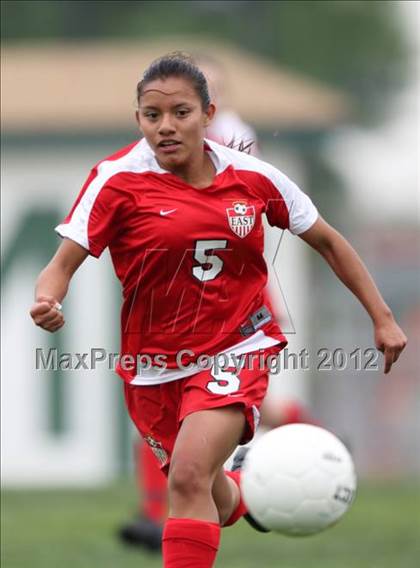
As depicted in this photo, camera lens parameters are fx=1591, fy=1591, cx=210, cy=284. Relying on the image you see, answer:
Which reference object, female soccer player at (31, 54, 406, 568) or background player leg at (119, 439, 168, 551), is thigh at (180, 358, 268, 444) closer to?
female soccer player at (31, 54, 406, 568)

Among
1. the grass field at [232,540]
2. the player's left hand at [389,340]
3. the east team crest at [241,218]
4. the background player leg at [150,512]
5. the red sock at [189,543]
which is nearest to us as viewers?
the red sock at [189,543]

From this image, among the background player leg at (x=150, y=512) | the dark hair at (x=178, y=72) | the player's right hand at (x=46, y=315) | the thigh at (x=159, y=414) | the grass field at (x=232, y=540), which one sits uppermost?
the dark hair at (x=178, y=72)

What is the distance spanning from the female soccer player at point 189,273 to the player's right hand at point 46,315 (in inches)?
6.9

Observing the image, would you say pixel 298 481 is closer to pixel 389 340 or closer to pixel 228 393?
pixel 228 393

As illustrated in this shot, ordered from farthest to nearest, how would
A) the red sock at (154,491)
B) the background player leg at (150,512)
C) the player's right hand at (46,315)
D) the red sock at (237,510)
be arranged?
1. the red sock at (154,491)
2. the background player leg at (150,512)
3. the red sock at (237,510)
4. the player's right hand at (46,315)

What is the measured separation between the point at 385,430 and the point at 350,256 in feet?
35.9

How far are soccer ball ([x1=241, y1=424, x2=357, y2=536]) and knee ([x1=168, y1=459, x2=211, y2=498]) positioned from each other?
395mm

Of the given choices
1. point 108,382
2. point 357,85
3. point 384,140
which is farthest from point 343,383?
point 357,85

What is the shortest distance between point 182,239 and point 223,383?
1.61 ft

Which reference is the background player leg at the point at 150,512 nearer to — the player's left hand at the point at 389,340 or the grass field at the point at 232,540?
the grass field at the point at 232,540

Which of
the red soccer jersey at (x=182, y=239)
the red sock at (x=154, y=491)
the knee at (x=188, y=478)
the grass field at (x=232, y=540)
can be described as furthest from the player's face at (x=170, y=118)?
the red sock at (x=154, y=491)

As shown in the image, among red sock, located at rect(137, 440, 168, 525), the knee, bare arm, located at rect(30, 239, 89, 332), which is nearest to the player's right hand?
bare arm, located at rect(30, 239, 89, 332)

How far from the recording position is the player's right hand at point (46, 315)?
15.6 feet

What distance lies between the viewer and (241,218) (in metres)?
5.26
